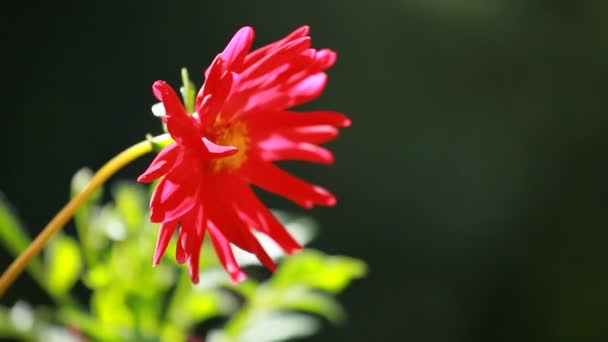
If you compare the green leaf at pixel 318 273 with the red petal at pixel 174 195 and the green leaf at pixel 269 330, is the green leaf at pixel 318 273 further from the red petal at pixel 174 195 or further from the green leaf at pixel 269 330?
the red petal at pixel 174 195

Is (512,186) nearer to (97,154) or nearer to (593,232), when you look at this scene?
(593,232)

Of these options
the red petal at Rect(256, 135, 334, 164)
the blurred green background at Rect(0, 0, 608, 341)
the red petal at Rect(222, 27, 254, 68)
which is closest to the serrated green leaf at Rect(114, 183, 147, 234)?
the red petal at Rect(256, 135, 334, 164)

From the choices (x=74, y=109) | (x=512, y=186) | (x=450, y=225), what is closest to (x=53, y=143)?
(x=74, y=109)

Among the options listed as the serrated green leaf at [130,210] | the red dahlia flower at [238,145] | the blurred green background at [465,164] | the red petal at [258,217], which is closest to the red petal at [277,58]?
the red dahlia flower at [238,145]

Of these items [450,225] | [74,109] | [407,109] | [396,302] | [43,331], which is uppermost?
[407,109]

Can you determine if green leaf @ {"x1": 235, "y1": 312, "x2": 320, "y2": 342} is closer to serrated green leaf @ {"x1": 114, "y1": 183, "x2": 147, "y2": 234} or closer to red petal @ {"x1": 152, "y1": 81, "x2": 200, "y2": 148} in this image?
serrated green leaf @ {"x1": 114, "y1": 183, "x2": 147, "y2": 234}

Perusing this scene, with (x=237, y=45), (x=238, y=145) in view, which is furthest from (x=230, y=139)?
(x=237, y=45)
